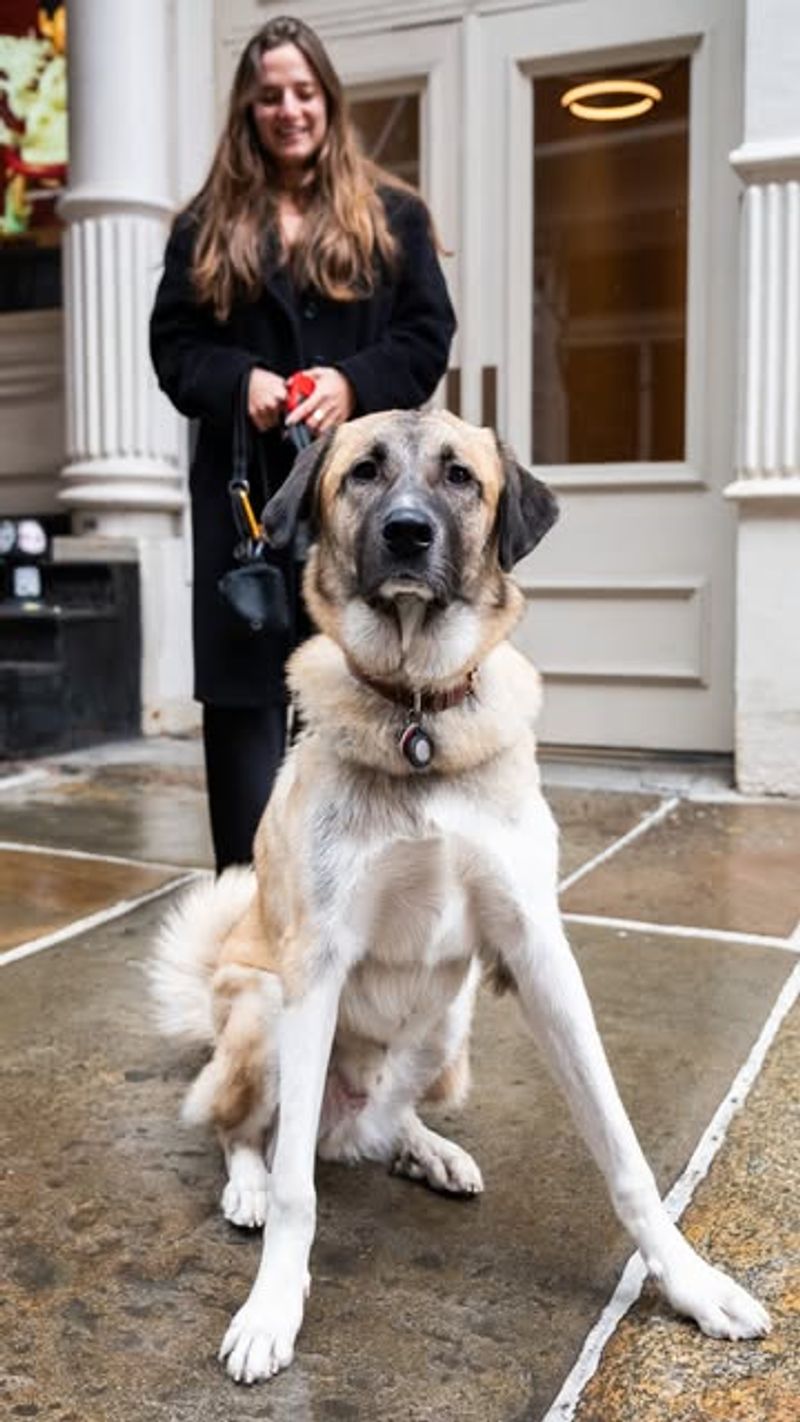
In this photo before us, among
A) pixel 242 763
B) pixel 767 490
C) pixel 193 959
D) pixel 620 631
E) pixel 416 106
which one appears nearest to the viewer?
pixel 193 959

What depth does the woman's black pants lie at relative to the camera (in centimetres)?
290

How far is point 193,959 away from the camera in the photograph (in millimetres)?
2301

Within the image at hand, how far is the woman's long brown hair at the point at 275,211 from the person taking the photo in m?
2.69

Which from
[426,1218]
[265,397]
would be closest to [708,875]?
[265,397]

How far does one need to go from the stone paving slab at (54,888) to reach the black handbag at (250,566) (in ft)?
2.82

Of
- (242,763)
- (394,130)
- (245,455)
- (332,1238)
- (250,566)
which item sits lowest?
(332,1238)

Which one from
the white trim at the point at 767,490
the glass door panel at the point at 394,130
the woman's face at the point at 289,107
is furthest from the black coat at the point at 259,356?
the glass door panel at the point at 394,130

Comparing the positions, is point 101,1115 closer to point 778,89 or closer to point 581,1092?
point 581,1092

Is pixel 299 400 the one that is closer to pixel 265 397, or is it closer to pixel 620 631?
pixel 265 397

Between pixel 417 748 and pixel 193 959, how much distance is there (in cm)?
79

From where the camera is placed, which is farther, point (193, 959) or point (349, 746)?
point (193, 959)

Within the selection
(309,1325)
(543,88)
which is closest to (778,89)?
(543,88)

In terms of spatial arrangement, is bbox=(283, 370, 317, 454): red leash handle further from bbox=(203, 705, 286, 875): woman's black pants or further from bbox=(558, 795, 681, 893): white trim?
bbox=(558, 795, 681, 893): white trim

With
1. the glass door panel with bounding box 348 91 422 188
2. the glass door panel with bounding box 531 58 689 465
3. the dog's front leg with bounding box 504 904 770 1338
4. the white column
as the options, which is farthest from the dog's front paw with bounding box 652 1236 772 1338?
the glass door panel with bounding box 348 91 422 188
